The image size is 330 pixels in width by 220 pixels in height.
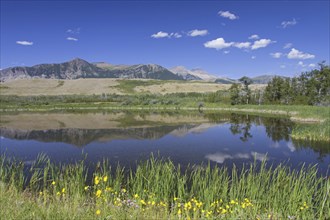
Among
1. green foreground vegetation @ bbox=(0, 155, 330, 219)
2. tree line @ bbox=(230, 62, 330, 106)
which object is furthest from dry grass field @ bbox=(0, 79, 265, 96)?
green foreground vegetation @ bbox=(0, 155, 330, 219)

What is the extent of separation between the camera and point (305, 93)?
8000cm

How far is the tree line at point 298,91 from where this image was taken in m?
74.2

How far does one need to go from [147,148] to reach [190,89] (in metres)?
148

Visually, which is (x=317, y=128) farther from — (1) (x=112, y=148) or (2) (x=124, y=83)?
(2) (x=124, y=83)

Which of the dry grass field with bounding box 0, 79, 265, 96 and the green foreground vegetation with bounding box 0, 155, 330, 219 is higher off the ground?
the dry grass field with bounding box 0, 79, 265, 96

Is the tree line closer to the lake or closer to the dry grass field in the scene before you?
the lake

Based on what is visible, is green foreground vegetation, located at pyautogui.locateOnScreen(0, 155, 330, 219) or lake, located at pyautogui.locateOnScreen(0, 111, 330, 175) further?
lake, located at pyautogui.locateOnScreen(0, 111, 330, 175)

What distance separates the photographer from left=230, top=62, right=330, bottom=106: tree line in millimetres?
74250

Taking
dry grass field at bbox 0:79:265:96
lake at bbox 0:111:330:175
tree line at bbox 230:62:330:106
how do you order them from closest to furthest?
lake at bbox 0:111:330:175 → tree line at bbox 230:62:330:106 → dry grass field at bbox 0:79:265:96

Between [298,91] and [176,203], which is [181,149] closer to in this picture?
[176,203]

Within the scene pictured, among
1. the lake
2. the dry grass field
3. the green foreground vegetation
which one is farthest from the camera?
the dry grass field

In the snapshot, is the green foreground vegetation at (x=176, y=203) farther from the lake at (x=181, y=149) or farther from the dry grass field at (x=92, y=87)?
the dry grass field at (x=92, y=87)

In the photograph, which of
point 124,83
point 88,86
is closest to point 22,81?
point 88,86

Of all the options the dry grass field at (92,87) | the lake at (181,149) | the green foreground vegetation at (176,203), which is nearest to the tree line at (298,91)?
the lake at (181,149)
